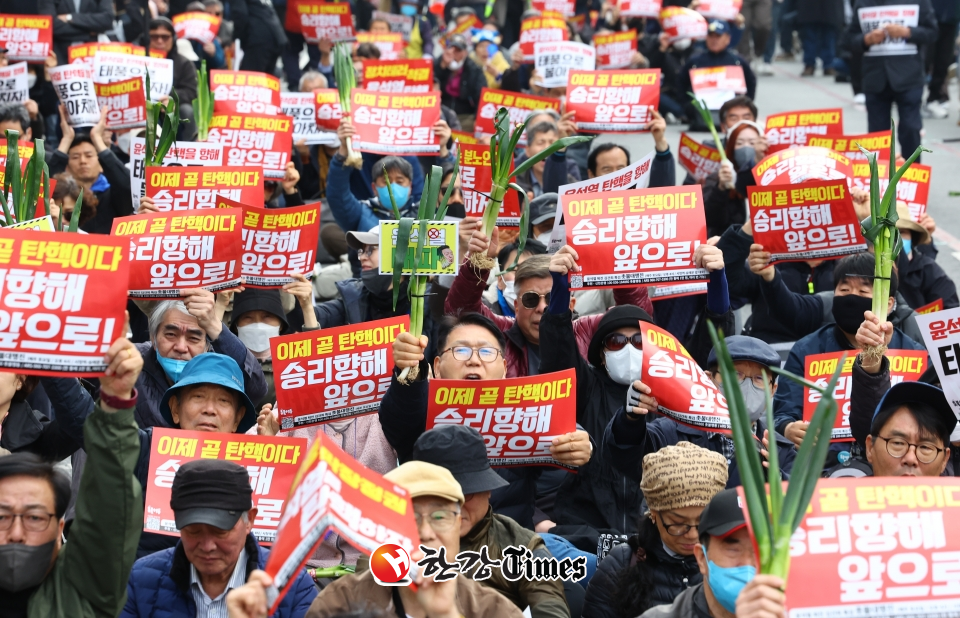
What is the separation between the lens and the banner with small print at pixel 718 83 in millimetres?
11930

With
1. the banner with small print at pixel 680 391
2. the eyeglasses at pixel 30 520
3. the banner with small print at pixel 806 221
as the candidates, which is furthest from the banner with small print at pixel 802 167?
the eyeglasses at pixel 30 520

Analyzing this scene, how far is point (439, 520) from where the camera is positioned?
384cm

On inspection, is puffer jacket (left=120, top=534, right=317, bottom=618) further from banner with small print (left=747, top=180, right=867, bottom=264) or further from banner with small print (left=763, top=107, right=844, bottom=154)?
banner with small print (left=763, top=107, right=844, bottom=154)

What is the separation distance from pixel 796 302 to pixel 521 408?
285 cm

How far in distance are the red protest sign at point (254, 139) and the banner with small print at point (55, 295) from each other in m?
5.28

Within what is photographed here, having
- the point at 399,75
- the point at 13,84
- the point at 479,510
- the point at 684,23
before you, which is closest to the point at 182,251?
the point at 479,510

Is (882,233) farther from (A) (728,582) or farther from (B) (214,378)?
(B) (214,378)

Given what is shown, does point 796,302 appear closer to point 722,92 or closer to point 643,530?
point 643,530

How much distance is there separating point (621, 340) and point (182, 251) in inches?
Answer: 90.3

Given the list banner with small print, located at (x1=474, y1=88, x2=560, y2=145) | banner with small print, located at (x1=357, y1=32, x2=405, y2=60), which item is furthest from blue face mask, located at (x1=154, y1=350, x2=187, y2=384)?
banner with small print, located at (x1=357, y1=32, x2=405, y2=60)

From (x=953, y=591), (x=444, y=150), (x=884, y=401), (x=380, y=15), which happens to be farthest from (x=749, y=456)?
(x=380, y=15)

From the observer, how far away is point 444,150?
10.5 metres

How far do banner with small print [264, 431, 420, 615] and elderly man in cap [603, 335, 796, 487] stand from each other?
6.92ft

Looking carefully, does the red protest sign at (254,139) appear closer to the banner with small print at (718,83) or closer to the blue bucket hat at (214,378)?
the blue bucket hat at (214,378)
